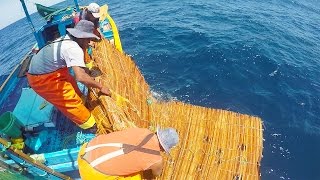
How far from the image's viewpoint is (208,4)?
2062 cm

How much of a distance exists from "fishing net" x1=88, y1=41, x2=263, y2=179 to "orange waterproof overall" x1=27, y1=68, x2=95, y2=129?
1.23ft

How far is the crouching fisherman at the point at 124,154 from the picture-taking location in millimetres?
3461

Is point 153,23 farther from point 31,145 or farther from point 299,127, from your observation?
point 31,145

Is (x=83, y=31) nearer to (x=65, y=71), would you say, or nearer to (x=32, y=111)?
(x=65, y=71)

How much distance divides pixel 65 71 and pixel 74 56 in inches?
22.2

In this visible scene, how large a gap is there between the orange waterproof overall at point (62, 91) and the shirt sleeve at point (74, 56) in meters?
0.40

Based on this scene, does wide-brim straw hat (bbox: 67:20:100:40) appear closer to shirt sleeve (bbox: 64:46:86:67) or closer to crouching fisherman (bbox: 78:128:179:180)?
shirt sleeve (bbox: 64:46:86:67)

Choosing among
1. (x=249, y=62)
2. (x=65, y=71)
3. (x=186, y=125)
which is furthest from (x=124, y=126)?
(x=249, y=62)

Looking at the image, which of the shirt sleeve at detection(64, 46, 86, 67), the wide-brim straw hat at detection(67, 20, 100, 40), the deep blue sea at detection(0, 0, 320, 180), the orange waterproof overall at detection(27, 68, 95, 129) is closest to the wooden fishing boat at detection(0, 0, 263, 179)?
the orange waterproof overall at detection(27, 68, 95, 129)

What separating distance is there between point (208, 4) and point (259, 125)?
617 inches

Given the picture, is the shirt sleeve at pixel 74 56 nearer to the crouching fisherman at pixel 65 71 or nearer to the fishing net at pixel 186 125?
the crouching fisherman at pixel 65 71

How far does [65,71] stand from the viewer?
5066mm

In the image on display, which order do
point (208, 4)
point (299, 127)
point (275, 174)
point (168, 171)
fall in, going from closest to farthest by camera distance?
point (168, 171), point (275, 174), point (299, 127), point (208, 4)

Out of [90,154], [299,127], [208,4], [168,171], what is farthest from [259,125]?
[208,4]
